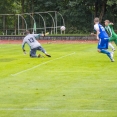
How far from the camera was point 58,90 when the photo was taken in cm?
1395

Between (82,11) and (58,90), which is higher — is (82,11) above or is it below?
above

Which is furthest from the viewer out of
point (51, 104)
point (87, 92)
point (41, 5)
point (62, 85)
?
point (41, 5)

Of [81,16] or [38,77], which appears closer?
[38,77]

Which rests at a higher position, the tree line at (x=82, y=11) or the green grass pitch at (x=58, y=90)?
the tree line at (x=82, y=11)

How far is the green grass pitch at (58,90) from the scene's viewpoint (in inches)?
430

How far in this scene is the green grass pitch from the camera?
430 inches

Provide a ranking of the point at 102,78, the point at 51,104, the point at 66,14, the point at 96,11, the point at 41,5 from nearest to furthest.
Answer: the point at 51,104 < the point at 102,78 < the point at 96,11 < the point at 66,14 < the point at 41,5

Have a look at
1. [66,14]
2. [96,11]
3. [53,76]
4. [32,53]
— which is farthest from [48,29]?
[53,76]

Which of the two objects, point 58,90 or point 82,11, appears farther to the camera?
point 82,11

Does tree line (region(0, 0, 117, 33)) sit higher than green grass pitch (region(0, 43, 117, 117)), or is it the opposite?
tree line (region(0, 0, 117, 33))

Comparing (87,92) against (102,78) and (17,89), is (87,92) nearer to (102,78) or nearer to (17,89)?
(17,89)

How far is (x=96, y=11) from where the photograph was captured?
67.1 m

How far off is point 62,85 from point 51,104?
131 inches

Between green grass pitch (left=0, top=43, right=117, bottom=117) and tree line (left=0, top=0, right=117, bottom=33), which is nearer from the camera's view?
green grass pitch (left=0, top=43, right=117, bottom=117)
